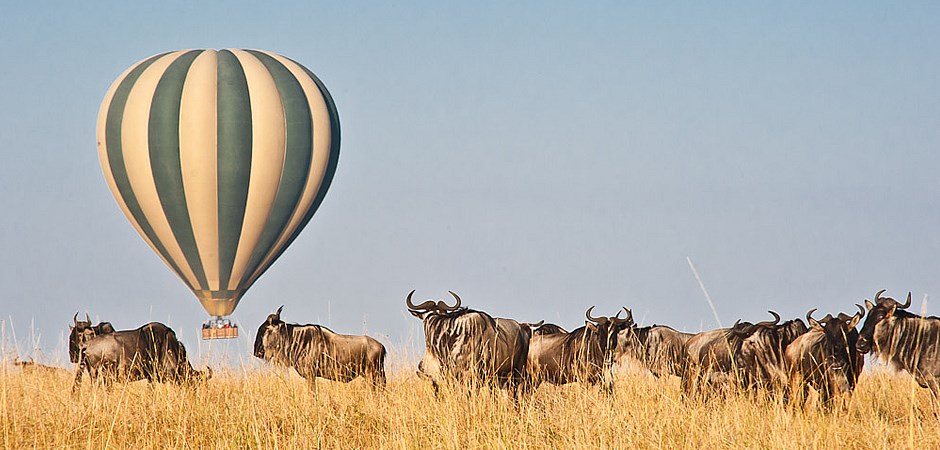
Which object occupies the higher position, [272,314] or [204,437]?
[272,314]

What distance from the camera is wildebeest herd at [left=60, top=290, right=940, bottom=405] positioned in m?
11.0

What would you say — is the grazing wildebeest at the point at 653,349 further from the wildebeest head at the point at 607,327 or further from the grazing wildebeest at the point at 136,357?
the grazing wildebeest at the point at 136,357

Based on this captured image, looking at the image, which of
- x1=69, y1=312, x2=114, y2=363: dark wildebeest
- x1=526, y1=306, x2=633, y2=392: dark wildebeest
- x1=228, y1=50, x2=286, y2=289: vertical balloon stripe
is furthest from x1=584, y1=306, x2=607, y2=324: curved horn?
x1=228, y1=50, x2=286, y2=289: vertical balloon stripe

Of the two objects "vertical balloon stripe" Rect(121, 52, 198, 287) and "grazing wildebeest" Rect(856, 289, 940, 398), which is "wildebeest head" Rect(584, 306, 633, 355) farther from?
"vertical balloon stripe" Rect(121, 52, 198, 287)

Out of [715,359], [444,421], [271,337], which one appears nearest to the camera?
[444,421]

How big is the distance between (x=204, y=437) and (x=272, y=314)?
422 cm

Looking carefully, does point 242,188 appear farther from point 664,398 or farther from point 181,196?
point 664,398

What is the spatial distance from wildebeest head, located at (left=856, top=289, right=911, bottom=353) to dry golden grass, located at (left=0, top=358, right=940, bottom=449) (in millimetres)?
692

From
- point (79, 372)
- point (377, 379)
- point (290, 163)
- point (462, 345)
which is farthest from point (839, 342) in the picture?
point (290, 163)

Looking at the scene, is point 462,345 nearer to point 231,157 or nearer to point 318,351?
→ point 318,351

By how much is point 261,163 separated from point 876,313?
89.8 ft

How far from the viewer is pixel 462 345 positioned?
11.8 m

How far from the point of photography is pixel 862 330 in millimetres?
11023

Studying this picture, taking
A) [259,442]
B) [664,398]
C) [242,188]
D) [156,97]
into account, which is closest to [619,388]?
[664,398]
